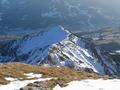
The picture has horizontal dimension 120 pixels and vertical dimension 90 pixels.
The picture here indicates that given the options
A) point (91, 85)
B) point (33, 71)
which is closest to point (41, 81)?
point (91, 85)

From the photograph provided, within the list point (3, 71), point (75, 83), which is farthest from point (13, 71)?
point (75, 83)

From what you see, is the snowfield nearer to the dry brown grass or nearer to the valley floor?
the valley floor

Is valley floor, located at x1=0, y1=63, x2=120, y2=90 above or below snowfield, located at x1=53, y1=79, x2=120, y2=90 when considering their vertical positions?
above

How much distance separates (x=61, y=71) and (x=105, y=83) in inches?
441

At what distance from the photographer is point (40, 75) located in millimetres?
55500

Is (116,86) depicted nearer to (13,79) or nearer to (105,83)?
(105,83)

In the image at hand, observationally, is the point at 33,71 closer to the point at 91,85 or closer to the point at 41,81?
the point at 41,81

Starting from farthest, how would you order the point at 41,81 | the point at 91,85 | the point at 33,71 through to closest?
1. the point at 33,71
2. the point at 91,85
3. the point at 41,81

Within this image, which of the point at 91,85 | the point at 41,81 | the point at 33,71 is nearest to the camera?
the point at 41,81

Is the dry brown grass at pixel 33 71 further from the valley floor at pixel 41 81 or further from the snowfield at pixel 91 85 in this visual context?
the snowfield at pixel 91 85

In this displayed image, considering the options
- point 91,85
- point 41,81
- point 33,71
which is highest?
point 33,71

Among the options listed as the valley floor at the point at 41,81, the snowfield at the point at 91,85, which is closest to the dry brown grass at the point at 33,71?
the valley floor at the point at 41,81

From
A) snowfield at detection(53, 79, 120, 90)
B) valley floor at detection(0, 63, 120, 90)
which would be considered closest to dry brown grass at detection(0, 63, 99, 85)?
valley floor at detection(0, 63, 120, 90)

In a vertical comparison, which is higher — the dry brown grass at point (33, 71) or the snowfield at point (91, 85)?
the dry brown grass at point (33, 71)
